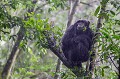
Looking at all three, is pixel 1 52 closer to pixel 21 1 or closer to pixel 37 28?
pixel 21 1

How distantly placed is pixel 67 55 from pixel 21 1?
5.69ft

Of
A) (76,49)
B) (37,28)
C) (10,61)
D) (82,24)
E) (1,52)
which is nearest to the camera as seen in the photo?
(37,28)

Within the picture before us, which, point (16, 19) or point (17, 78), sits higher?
point (16, 19)

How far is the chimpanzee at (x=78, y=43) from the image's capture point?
501 cm

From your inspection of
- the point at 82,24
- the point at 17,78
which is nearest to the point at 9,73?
the point at 17,78

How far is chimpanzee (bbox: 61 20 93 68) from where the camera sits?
5.01 m

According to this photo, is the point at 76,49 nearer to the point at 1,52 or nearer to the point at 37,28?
the point at 37,28

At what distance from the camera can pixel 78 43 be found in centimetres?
519

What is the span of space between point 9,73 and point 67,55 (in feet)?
10.9

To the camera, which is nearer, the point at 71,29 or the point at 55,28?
the point at 55,28

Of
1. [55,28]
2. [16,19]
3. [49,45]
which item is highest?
[16,19]

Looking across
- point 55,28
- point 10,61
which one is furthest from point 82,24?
point 10,61

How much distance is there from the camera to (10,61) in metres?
8.00

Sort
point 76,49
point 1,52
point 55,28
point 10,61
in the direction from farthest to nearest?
1. point 1,52
2. point 10,61
3. point 76,49
4. point 55,28
